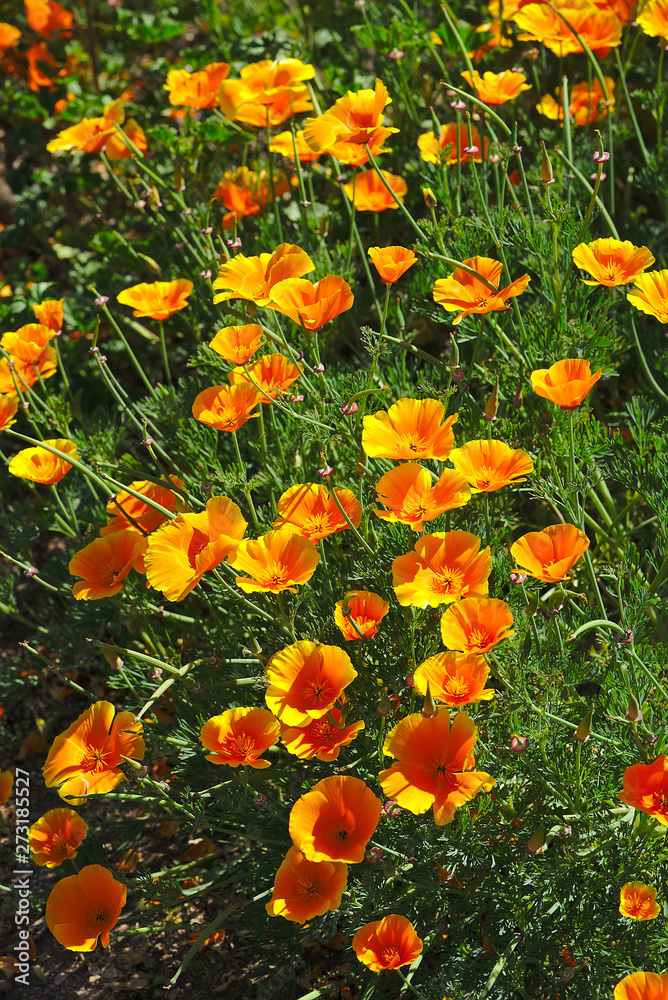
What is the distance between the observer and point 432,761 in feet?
4.32

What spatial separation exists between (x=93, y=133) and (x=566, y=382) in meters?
1.52

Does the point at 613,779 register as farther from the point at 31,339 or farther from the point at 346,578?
the point at 31,339

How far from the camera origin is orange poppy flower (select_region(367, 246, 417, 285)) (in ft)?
5.44

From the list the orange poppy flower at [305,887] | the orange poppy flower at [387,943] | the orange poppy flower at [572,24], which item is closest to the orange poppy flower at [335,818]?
the orange poppy flower at [305,887]

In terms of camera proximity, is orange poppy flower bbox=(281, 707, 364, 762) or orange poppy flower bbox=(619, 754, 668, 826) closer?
orange poppy flower bbox=(619, 754, 668, 826)

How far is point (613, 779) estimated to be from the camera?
58.2 inches

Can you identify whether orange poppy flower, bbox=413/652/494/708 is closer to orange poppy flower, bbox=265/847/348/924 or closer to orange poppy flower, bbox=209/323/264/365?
orange poppy flower, bbox=265/847/348/924

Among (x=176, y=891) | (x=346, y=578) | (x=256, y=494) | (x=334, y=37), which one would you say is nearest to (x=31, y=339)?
(x=256, y=494)

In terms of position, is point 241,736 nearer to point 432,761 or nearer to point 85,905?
point 432,761

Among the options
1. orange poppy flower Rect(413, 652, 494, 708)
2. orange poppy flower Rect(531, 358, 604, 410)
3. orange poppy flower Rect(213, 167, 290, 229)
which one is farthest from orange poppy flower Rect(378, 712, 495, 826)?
orange poppy flower Rect(213, 167, 290, 229)

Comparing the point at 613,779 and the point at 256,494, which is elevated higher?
the point at 256,494

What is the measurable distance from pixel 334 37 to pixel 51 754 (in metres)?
2.56

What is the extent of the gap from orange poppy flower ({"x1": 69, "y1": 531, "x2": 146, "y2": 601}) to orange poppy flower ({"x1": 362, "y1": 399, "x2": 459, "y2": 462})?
524mm

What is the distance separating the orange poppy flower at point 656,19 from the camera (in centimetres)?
195
